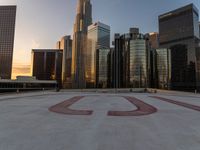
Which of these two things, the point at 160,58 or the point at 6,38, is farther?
the point at 6,38

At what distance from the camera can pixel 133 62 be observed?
97.7m

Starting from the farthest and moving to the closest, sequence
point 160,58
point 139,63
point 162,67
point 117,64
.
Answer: point 160,58, point 162,67, point 117,64, point 139,63

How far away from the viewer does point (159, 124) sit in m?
7.03

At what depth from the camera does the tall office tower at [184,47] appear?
125188mm

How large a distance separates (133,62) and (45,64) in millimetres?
112510

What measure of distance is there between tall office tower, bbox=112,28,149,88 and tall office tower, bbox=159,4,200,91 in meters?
41.9

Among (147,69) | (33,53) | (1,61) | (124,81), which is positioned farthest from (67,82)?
(147,69)

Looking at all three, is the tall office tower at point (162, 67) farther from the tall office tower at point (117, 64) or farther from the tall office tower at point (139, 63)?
the tall office tower at point (117, 64)

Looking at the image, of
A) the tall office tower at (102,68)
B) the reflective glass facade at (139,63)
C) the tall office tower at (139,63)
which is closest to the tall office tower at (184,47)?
the tall office tower at (139,63)

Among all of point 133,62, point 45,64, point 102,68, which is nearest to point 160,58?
point 133,62

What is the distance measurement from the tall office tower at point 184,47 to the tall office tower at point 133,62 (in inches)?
1651

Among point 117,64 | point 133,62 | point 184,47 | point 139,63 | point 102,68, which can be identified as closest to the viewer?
point 139,63

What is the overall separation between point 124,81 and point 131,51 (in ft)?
59.0

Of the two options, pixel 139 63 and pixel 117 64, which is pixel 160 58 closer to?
pixel 139 63
